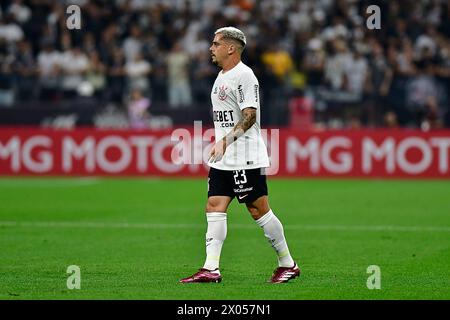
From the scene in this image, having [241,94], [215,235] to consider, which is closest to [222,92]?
[241,94]

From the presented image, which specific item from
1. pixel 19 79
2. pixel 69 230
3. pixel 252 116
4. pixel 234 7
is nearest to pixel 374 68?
pixel 234 7

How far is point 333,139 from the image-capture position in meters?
25.4

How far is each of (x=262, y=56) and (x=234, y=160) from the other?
1708cm

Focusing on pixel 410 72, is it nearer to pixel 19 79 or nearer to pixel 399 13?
pixel 399 13

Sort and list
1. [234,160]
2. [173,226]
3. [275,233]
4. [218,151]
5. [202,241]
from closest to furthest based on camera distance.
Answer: [218,151]
[234,160]
[275,233]
[202,241]
[173,226]

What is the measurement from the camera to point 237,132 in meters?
10.0

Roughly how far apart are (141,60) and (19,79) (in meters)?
3.10

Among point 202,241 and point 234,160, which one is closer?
point 234,160

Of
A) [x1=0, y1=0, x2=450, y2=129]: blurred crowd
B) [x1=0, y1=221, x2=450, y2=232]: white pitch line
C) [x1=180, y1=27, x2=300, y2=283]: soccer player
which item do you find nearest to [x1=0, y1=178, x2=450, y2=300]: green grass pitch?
[x1=0, y1=221, x2=450, y2=232]: white pitch line

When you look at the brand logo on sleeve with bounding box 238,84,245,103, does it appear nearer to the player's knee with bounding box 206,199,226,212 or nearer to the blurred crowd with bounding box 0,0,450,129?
the player's knee with bounding box 206,199,226,212

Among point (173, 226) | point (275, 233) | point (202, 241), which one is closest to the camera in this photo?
point (275, 233)

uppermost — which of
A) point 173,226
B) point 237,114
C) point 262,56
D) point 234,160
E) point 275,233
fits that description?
point 262,56

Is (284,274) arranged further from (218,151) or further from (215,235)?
(218,151)

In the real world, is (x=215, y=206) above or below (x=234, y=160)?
below
